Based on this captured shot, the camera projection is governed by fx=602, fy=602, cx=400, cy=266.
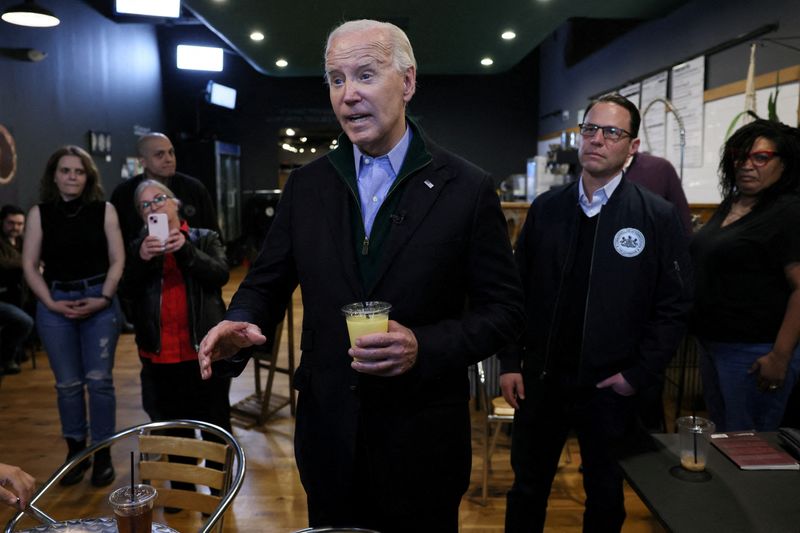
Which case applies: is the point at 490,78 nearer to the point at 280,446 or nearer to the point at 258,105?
the point at 258,105

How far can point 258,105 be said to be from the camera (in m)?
11.8

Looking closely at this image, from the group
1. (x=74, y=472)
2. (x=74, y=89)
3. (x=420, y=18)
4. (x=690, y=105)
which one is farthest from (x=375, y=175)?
(x=74, y=89)

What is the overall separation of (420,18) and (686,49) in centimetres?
283

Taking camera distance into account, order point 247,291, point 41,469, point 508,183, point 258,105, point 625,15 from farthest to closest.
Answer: point 258,105 → point 508,183 → point 625,15 → point 41,469 → point 247,291

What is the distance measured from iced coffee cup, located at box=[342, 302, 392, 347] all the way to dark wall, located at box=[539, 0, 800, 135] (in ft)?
15.6

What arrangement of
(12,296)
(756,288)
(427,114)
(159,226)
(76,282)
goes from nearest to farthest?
1. (756,288)
2. (159,226)
3. (76,282)
4. (12,296)
5. (427,114)

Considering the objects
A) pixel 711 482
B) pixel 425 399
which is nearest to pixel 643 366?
pixel 711 482

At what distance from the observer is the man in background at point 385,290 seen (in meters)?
1.29

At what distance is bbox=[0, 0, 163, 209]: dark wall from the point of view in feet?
20.7

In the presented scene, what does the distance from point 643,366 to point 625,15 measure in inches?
239

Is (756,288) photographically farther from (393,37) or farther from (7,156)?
(7,156)

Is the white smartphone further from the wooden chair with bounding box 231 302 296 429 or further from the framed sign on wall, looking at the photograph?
the framed sign on wall

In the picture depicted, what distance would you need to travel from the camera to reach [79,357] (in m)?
3.01

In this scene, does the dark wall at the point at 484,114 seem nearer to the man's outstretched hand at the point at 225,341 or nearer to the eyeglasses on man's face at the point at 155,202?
the eyeglasses on man's face at the point at 155,202
